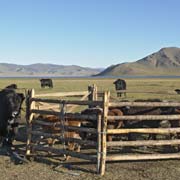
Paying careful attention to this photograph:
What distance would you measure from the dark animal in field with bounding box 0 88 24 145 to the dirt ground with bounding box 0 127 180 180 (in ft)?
4.23

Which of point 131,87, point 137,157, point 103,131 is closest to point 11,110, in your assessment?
point 103,131

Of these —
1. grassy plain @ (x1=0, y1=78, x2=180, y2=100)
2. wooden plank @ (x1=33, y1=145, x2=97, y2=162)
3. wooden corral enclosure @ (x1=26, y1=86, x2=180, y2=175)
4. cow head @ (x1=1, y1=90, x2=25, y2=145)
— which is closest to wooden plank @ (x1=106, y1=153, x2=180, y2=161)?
wooden corral enclosure @ (x1=26, y1=86, x2=180, y2=175)

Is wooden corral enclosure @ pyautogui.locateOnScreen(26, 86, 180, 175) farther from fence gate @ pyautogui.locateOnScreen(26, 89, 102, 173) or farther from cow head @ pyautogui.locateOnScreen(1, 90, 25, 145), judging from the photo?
cow head @ pyautogui.locateOnScreen(1, 90, 25, 145)

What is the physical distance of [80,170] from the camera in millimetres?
8820

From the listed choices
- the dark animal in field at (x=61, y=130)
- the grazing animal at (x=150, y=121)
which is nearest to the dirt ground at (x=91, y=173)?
the dark animal in field at (x=61, y=130)

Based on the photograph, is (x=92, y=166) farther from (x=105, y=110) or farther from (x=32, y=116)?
(x=32, y=116)

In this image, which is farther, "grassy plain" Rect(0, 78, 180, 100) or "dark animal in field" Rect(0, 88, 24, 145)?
"grassy plain" Rect(0, 78, 180, 100)

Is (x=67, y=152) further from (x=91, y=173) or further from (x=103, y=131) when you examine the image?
(x=103, y=131)

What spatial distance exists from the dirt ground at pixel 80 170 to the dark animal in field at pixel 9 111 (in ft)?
4.23

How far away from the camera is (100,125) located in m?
8.73

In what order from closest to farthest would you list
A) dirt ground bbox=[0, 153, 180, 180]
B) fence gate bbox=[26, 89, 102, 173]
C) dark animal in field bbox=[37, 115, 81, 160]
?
dirt ground bbox=[0, 153, 180, 180], fence gate bbox=[26, 89, 102, 173], dark animal in field bbox=[37, 115, 81, 160]

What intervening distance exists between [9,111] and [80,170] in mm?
3030

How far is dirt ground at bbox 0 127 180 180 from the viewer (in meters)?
8.31

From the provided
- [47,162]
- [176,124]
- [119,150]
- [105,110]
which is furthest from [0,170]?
[176,124]
